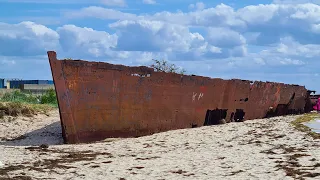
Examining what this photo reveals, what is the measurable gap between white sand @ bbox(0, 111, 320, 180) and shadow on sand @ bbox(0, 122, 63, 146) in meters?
0.04

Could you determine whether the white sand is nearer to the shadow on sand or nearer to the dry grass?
the shadow on sand

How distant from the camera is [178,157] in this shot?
24.9ft

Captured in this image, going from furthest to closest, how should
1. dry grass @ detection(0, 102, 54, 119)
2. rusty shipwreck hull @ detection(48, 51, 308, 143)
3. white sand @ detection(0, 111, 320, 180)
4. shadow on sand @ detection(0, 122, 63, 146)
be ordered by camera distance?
dry grass @ detection(0, 102, 54, 119), shadow on sand @ detection(0, 122, 63, 146), rusty shipwreck hull @ detection(48, 51, 308, 143), white sand @ detection(0, 111, 320, 180)

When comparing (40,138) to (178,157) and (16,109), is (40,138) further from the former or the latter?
(178,157)

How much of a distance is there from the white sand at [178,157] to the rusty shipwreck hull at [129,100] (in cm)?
40

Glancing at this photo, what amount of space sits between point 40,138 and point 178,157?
477 centimetres

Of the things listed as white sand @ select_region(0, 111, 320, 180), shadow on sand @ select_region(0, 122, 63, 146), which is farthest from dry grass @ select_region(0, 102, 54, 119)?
white sand @ select_region(0, 111, 320, 180)

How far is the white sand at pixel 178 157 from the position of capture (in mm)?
6133

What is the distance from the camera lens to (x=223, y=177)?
5828mm

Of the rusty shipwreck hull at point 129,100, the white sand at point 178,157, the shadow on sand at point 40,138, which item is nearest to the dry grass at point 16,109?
the shadow on sand at point 40,138

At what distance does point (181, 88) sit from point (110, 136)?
2733 mm

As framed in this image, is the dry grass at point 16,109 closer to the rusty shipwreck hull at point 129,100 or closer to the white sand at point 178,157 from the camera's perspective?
the white sand at point 178,157

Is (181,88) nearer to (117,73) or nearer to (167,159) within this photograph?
(117,73)

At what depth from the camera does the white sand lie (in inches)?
241
